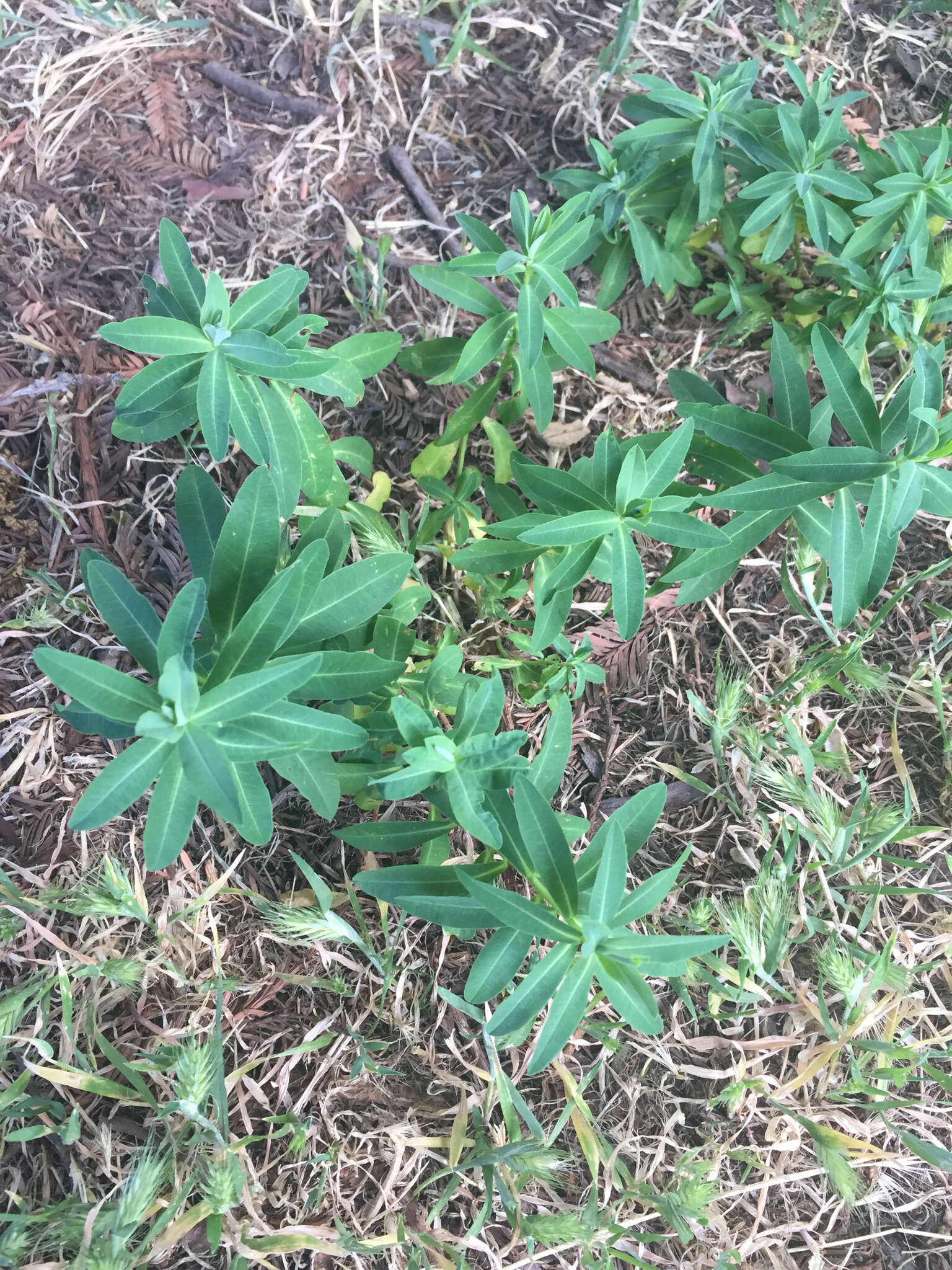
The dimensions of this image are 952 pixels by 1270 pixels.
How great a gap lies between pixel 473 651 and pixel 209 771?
1.34 metres

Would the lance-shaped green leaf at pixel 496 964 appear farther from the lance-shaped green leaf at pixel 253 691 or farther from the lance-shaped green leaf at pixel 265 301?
the lance-shaped green leaf at pixel 265 301

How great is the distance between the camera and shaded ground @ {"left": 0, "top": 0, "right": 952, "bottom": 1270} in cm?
241

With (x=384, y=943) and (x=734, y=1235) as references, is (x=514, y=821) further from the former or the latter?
(x=734, y=1235)

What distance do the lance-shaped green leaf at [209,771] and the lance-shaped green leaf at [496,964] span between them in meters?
0.70

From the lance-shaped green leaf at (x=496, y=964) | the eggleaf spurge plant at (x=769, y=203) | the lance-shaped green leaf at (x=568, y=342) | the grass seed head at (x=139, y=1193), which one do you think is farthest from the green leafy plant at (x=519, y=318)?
the grass seed head at (x=139, y=1193)

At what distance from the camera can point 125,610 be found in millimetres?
1733

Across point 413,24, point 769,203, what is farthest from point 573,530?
point 413,24

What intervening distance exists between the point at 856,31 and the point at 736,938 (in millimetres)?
3633

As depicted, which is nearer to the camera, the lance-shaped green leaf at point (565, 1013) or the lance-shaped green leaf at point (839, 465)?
the lance-shaped green leaf at point (565, 1013)

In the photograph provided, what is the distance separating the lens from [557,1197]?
241 centimetres

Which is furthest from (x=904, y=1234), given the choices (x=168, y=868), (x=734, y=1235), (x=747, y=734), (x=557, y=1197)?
(x=168, y=868)

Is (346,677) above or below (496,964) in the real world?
above

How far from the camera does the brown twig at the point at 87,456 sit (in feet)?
8.78

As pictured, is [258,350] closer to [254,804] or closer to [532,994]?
[254,804]
